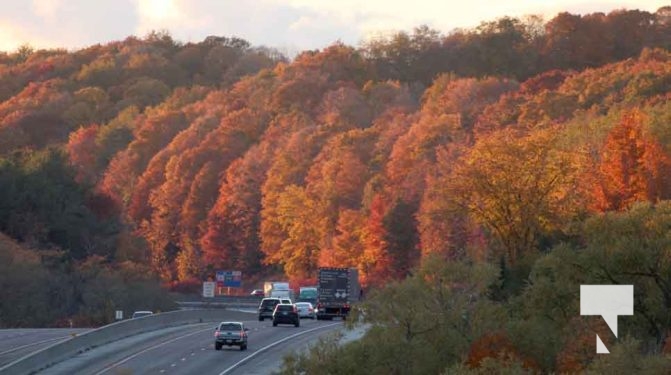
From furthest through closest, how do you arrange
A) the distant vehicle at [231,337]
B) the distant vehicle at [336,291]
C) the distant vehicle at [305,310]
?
the distant vehicle at [305,310] → the distant vehicle at [336,291] → the distant vehicle at [231,337]

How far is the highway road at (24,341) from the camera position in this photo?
6638 cm

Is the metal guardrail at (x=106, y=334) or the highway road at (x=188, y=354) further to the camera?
the highway road at (x=188, y=354)

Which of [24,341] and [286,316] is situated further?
[286,316]

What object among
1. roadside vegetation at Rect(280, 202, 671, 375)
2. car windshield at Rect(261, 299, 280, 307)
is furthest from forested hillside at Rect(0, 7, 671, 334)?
roadside vegetation at Rect(280, 202, 671, 375)

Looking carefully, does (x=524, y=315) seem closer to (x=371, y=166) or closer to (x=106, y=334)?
(x=106, y=334)

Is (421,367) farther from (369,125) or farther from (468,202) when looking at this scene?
(369,125)

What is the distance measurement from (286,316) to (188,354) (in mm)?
17264

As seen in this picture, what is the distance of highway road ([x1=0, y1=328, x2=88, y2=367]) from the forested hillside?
904 inches

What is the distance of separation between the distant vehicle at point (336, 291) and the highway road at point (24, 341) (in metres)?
17.3

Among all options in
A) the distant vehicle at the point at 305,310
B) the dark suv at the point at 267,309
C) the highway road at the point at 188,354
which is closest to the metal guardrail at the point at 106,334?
the highway road at the point at 188,354

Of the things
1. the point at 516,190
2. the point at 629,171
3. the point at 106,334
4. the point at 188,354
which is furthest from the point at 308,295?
the point at 188,354

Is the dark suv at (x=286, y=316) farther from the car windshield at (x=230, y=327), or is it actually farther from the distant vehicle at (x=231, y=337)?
the distant vehicle at (x=231, y=337)

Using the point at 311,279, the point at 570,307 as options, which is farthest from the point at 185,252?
the point at 570,307

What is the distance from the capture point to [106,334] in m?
74.4
